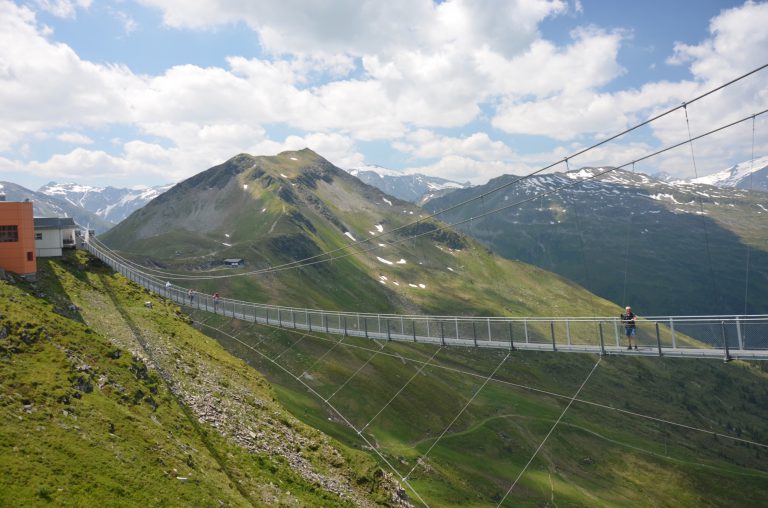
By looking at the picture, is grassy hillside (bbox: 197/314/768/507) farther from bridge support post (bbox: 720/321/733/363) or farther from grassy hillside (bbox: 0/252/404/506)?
bridge support post (bbox: 720/321/733/363)

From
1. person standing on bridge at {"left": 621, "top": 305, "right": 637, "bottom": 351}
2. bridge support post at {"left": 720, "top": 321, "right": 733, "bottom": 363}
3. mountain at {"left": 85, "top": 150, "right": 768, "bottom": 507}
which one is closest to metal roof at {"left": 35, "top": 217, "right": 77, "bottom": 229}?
mountain at {"left": 85, "top": 150, "right": 768, "bottom": 507}

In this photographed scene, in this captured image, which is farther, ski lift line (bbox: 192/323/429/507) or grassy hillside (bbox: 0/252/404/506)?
ski lift line (bbox: 192/323/429/507)

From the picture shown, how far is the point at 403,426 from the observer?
6769 cm

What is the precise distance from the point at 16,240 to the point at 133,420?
2202 centimetres

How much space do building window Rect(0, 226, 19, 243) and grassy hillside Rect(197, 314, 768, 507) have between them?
2797 centimetres

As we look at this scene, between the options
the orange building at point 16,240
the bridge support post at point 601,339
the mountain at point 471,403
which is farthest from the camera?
the mountain at point 471,403

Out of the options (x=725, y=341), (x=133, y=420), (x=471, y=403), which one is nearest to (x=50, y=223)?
(x=133, y=420)

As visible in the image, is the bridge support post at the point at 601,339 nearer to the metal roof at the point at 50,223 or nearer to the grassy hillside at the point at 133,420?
the grassy hillside at the point at 133,420

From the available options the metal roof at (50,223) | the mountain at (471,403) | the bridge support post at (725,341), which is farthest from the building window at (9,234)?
the bridge support post at (725,341)

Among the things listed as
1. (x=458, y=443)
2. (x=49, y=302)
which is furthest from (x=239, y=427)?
(x=458, y=443)

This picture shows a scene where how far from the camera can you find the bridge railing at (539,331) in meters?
25.1

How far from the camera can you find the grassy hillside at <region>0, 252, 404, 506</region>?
19531 mm

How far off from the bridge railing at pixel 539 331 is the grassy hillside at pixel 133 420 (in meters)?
7.78

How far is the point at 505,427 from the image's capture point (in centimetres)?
8400
